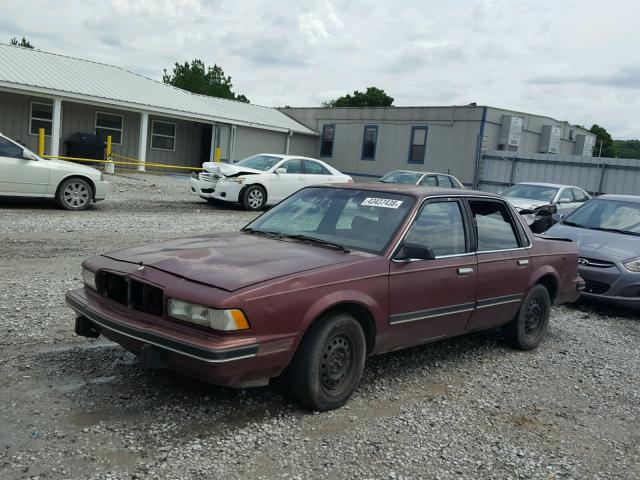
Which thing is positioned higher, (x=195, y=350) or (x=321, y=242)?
(x=321, y=242)

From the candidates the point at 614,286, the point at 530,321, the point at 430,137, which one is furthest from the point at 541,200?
the point at 430,137

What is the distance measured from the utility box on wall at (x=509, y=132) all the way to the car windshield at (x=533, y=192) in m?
11.0

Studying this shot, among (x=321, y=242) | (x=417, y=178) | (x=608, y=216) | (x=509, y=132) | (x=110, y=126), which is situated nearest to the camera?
(x=321, y=242)

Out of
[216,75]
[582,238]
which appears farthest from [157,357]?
[216,75]

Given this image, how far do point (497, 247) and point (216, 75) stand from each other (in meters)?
66.4

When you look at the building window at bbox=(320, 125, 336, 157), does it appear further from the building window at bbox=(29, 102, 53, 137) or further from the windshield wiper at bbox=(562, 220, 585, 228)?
the windshield wiper at bbox=(562, 220, 585, 228)

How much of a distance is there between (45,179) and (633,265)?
10.6 meters

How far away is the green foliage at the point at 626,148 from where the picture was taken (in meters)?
61.2

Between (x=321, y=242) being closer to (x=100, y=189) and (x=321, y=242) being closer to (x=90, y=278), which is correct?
(x=90, y=278)

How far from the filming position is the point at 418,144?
94.1 ft

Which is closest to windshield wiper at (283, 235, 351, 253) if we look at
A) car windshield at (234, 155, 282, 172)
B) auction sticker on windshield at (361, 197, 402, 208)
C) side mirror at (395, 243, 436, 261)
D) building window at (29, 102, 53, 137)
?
side mirror at (395, 243, 436, 261)

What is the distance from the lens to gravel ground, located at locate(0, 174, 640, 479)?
11.3 ft

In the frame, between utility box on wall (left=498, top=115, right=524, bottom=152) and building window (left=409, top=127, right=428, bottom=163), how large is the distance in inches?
134

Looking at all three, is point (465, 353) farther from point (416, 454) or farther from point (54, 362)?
point (54, 362)
